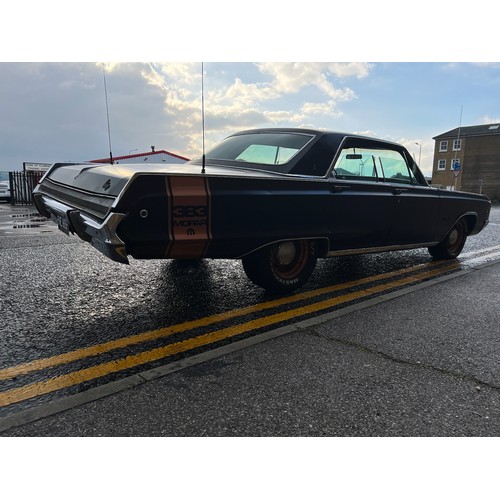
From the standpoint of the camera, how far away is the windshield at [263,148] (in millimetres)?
3891

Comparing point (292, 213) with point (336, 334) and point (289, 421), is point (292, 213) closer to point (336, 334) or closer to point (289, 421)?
point (336, 334)

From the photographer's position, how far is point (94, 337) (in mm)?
2898

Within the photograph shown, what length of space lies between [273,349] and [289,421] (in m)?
0.81

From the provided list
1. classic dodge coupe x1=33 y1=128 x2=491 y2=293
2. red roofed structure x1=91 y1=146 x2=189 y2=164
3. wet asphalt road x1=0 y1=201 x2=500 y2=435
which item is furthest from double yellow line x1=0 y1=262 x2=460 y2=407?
red roofed structure x1=91 y1=146 x2=189 y2=164

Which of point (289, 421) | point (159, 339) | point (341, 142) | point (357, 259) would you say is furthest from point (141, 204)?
point (357, 259)

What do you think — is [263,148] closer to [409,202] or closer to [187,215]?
[187,215]

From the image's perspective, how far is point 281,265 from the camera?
3857mm

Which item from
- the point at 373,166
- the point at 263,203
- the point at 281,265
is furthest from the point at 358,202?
the point at 263,203

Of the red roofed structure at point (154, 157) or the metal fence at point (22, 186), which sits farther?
the red roofed structure at point (154, 157)

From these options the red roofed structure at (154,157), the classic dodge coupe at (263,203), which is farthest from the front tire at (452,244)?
the red roofed structure at (154,157)

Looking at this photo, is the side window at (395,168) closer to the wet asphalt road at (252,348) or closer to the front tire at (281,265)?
the wet asphalt road at (252,348)

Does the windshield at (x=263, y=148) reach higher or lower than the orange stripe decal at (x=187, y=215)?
higher

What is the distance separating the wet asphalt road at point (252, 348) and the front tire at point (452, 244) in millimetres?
1174

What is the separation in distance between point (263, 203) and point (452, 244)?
4044mm
